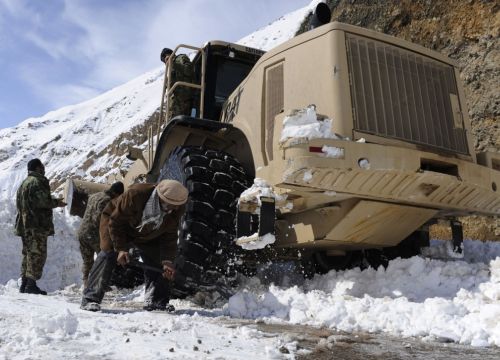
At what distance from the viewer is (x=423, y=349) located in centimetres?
281

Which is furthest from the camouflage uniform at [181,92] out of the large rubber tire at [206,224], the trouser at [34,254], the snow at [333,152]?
the snow at [333,152]

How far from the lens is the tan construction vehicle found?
3727 millimetres

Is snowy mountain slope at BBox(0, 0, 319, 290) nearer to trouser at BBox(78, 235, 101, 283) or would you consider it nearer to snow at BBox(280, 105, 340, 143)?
trouser at BBox(78, 235, 101, 283)

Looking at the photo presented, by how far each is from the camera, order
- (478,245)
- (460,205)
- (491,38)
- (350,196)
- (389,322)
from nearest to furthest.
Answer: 1. (389,322)
2. (350,196)
3. (460,205)
4. (478,245)
5. (491,38)

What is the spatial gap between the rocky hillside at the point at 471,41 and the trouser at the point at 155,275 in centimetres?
594

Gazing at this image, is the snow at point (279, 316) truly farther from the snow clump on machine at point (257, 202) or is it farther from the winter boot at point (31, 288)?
the winter boot at point (31, 288)

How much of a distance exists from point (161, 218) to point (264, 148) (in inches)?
39.6

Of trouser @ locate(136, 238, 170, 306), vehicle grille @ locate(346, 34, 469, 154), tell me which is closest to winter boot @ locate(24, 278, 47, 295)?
trouser @ locate(136, 238, 170, 306)

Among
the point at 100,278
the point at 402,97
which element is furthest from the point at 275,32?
the point at 100,278

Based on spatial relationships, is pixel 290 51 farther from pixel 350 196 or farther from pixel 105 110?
pixel 105 110

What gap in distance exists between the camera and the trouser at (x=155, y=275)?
4172 mm

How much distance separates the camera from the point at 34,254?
18.4 ft

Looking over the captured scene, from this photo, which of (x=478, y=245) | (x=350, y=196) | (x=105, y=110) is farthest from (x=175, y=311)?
(x=105, y=110)

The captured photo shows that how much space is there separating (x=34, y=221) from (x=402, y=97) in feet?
13.0
